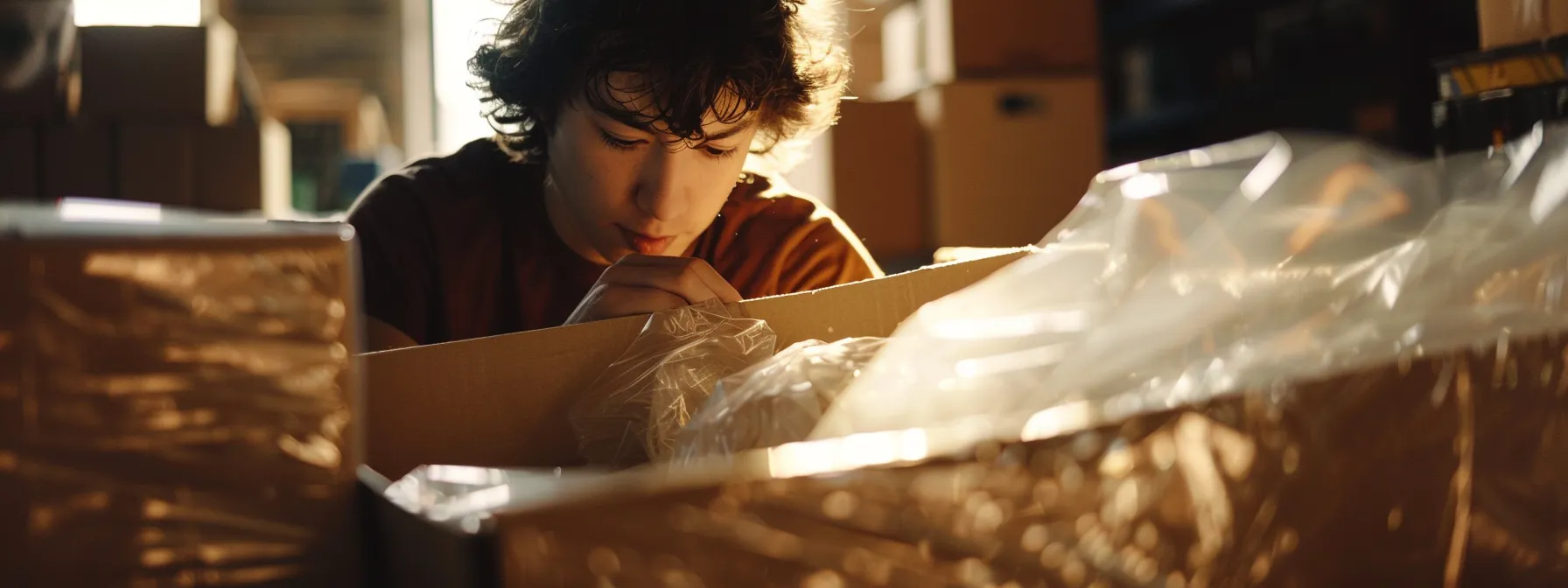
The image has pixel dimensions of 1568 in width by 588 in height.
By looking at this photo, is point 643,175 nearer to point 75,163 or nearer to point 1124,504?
point 1124,504

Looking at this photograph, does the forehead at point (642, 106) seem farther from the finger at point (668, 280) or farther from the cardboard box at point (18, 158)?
the cardboard box at point (18, 158)

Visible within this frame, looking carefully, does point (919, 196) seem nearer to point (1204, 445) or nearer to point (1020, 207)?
point (1020, 207)

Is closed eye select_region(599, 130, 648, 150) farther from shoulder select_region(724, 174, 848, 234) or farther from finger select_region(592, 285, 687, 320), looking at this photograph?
finger select_region(592, 285, 687, 320)

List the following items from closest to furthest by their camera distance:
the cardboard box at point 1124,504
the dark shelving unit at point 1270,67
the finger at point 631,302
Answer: the cardboard box at point 1124,504 < the finger at point 631,302 < the dark shelving unit at point 1270,67

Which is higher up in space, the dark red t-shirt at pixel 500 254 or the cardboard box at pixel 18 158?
the cardboard box at pixel 18 158

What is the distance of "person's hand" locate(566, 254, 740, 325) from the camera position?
0.55 m

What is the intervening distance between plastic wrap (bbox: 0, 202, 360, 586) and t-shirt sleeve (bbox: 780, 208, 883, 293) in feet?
2.30

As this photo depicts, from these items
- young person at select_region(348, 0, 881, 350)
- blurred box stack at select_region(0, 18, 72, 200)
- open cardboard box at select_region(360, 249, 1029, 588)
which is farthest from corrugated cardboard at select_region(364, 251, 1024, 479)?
blurred box stack at select_region(0, 18, 72, 200)

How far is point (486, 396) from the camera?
435 mm

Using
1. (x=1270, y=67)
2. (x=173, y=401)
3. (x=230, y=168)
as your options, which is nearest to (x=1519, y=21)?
(x=173, y=401)

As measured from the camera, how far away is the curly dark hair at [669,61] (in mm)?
833

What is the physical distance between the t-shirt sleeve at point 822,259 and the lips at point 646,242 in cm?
12

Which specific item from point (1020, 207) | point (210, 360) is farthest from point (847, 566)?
point (1020, 207)

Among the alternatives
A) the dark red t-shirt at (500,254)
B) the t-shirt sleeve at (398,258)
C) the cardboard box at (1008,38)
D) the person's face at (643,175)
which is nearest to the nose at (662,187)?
the person's face at (643,175)
